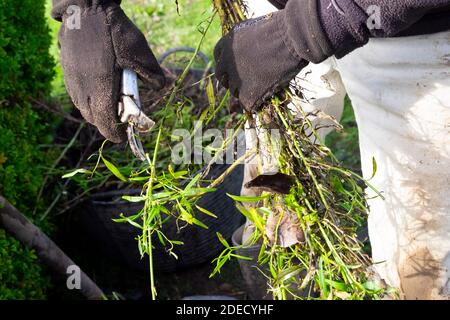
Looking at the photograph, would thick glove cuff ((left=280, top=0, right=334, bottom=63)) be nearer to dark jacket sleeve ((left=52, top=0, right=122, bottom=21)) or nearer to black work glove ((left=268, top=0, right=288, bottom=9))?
black work glove ((left=268, top=0, right=288, bottom=9))

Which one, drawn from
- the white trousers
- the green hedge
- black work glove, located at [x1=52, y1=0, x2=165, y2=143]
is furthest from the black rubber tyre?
black work glove, located at [x1=52, y1=0, x2=165, y2=143]

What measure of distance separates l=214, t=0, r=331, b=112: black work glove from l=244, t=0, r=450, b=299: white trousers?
0.14m

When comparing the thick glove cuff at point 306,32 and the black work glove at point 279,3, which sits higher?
the black work glove at point 279,3

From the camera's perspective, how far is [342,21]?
149 cm

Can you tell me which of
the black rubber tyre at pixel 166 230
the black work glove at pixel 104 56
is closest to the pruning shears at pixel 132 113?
the black work glove at pixel 104 56

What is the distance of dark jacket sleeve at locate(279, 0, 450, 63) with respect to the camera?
1.44 meters

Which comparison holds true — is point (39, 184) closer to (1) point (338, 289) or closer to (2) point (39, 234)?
(2) point (39, 234)

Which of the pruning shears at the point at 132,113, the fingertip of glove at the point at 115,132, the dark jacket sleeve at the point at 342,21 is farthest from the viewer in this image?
the fingertip of glove at the point at 115,132

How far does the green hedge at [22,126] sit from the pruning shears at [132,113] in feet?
3.14

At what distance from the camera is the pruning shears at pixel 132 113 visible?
1661 millimetres

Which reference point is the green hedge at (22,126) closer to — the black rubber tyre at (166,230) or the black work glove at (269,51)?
the black rubber tyre at (166,230)

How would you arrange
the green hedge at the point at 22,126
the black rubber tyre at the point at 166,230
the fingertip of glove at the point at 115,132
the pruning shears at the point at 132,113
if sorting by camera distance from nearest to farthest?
the pruning shears at the point at 132,113
the fingertip of glove at the point at 115,132
the green hedge at the point at 22,126
the black rubber tyre at the point at 166,230

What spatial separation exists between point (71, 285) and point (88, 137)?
0.89m

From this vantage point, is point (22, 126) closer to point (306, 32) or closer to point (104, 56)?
point (104, 56)
